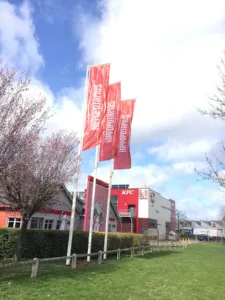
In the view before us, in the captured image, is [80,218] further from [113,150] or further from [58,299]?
[58,299]

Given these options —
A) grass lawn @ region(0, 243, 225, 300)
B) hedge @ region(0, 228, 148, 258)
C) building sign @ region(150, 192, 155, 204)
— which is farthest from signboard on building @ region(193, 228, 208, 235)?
grass lawn @ region(0, 243, 225, 300)

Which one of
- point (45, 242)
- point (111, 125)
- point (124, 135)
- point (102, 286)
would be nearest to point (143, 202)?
point (124, 135)

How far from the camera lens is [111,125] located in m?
16.8

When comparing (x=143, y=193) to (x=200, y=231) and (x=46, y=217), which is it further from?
(x=200, y=231)

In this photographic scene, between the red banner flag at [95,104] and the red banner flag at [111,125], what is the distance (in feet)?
2.09

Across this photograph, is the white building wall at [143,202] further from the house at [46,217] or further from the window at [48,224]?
the window at [48,224]

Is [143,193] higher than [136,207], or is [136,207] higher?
[143,193]

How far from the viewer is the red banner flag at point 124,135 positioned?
61.8ft

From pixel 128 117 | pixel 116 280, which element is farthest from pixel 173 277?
pixel 128 117

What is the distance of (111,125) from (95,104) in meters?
1.64

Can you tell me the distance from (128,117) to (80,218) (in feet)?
74.5

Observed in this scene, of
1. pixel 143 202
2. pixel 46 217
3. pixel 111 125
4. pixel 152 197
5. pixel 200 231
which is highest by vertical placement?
pixel 152 197

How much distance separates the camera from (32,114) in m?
10.2

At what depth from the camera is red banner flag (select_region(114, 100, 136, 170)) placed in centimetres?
1883
